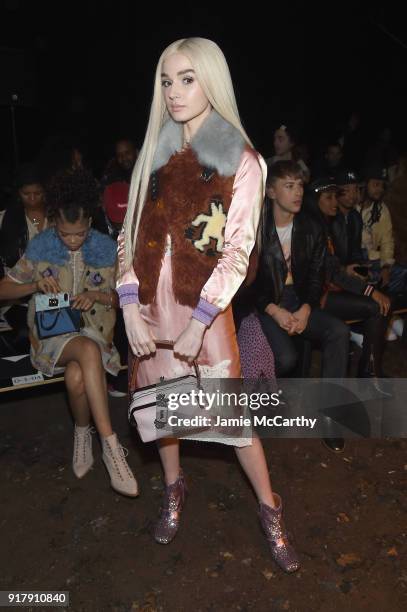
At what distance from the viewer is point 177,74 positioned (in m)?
2.04

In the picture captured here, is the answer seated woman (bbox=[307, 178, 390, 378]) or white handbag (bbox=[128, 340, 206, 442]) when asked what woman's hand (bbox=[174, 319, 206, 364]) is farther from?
seated woman (bbox=[307, 178, 390, 378])

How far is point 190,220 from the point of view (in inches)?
82.9

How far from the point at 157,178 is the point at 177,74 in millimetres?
406

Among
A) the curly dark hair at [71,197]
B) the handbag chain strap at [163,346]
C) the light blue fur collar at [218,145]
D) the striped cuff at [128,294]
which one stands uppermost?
the light blue fur collar at [218,145]

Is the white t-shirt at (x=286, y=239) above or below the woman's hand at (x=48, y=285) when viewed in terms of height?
above

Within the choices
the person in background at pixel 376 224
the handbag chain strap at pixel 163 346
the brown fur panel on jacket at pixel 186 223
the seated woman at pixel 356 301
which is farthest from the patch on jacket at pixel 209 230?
the person in background at pixel 376 224

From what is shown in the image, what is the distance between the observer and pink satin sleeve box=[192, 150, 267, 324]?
203 cm

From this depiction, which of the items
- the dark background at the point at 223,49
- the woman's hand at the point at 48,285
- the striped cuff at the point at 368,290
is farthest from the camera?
the dark background at the point at 223,49

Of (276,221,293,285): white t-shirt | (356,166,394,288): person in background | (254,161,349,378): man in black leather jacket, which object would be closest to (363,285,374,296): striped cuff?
(254,161,349,378): man in black leather jacket

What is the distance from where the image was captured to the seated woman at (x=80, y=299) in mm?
3018

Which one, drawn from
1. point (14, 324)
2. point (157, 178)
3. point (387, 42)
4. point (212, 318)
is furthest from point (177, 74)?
point (387, 42)

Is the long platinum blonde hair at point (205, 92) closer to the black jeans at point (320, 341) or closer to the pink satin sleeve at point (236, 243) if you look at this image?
the pink satin sleeve at point (236, 243)

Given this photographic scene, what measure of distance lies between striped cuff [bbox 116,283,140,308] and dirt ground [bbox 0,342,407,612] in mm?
1278

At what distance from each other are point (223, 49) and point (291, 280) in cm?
722
